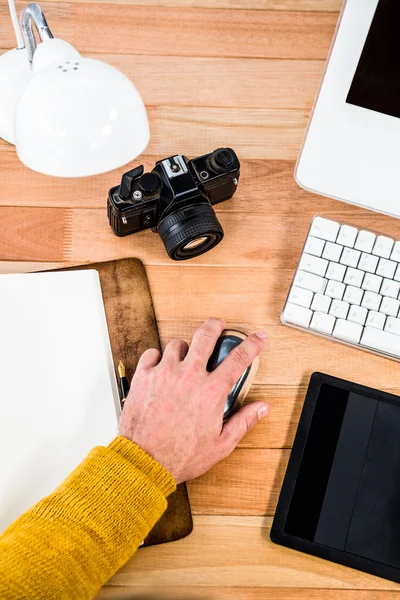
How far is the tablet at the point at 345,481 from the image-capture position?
2.03ft

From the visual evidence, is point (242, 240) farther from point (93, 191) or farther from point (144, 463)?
point (144, 463)

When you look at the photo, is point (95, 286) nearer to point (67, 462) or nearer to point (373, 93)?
point (67, 462)

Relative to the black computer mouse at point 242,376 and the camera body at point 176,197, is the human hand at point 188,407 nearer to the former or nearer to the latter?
the black computer mouse at point 242,376

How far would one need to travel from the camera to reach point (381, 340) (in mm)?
683

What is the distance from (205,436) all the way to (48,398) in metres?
0.19

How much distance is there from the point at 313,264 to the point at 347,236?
6 cm

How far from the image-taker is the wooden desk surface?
0.62 m

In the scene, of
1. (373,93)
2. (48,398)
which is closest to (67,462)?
(48,398)

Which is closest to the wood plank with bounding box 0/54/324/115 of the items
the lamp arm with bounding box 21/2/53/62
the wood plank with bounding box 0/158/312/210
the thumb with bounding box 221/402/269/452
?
the wood plank with bounding box 0/158/312/210

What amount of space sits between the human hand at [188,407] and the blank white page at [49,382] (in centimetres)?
5

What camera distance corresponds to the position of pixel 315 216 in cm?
72

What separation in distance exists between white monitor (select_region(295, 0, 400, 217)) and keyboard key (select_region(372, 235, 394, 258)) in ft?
0.12

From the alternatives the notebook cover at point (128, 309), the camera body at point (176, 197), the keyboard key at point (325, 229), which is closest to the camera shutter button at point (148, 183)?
the camera body at point (176, 197)

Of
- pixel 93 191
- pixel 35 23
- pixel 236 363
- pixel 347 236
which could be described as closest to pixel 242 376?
pixel 236 363
